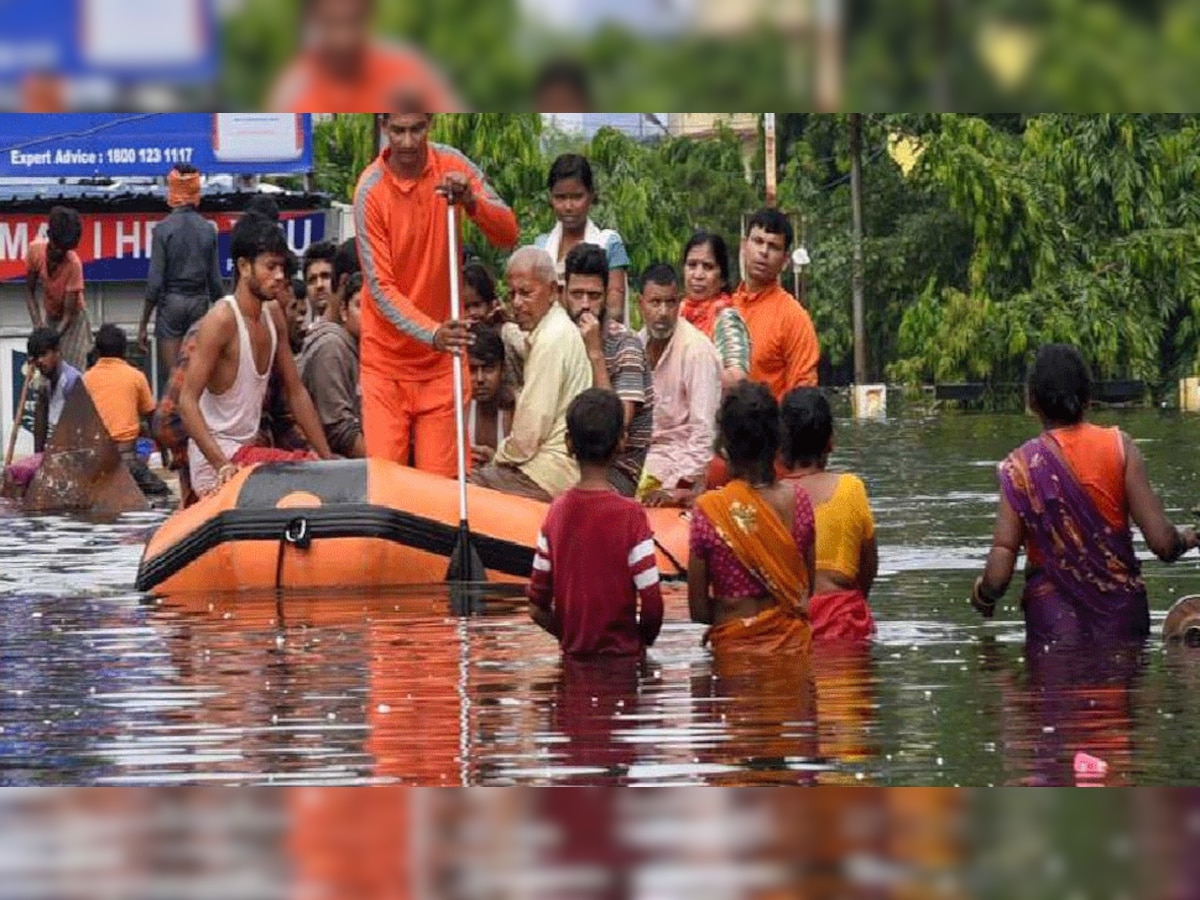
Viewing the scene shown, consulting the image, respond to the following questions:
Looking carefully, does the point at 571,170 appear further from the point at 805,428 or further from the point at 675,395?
the point at 805,428

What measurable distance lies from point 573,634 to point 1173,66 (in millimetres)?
7223

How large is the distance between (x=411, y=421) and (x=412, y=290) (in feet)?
2.29

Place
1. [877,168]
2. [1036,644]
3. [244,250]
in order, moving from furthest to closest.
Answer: [877,168] → [244,250] → [1036,644]

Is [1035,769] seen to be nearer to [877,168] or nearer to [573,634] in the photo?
[573,634]

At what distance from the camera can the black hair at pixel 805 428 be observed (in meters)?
8.55

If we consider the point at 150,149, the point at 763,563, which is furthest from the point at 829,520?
the point at 150,149

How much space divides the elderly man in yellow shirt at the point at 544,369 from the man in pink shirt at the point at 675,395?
478mm

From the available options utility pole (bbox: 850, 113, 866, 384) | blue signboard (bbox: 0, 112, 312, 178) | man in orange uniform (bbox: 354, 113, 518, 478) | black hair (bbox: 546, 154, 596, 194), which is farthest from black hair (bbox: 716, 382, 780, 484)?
utility pole (bbox: 850, 113, 866, 384)

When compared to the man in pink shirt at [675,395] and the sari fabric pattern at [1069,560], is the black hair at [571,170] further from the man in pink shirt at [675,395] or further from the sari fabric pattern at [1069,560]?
the sari fabric pattern at [1069,560]

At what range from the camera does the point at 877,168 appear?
45.0 meters

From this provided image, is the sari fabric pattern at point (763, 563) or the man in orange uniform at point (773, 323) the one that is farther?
the man in orange uniform at point (773, 323)

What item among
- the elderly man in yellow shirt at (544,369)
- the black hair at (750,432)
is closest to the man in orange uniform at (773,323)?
the elderly man in yellow shirt at (544,369)

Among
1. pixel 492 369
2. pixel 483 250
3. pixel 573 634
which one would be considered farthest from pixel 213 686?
pixel 483 250

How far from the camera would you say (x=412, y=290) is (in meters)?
12.4
